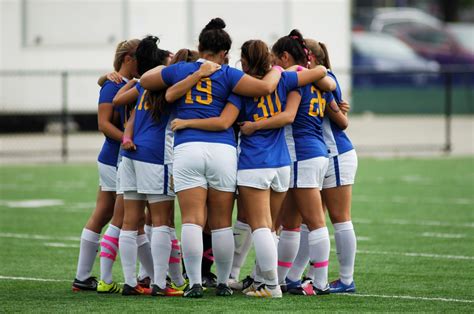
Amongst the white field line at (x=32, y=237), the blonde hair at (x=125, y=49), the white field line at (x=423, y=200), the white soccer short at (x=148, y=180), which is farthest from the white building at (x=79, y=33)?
the white soccer short at (x=148, y=180)

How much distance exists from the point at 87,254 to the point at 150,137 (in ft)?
3.69

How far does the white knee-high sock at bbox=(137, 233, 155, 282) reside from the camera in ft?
27.8

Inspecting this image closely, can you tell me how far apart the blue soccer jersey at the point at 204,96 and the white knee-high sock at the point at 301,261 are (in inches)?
46.9

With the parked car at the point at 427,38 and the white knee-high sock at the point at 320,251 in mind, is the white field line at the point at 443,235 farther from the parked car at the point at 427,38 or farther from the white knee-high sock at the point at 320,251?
the parked car at the point at 427,38

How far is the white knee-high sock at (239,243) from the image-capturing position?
→ 27.9ft

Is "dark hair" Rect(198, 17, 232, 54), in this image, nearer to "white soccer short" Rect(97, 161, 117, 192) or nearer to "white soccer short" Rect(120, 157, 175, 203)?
"white soccer short" Rect(120, 157, 175, 203)

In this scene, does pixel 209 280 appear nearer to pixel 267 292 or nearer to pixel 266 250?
pixel 267 292

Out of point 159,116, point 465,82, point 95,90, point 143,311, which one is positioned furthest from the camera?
point 465,82

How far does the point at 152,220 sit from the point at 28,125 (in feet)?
63.3

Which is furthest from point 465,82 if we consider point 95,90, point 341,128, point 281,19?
point 341,128

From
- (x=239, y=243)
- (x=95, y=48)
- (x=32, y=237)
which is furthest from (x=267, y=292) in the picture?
(x=95, y=48)

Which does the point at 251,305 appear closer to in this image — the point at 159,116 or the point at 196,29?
the point at 159,116

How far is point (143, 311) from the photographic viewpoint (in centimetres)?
746

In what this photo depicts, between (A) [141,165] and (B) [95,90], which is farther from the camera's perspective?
(B) [95,90]
